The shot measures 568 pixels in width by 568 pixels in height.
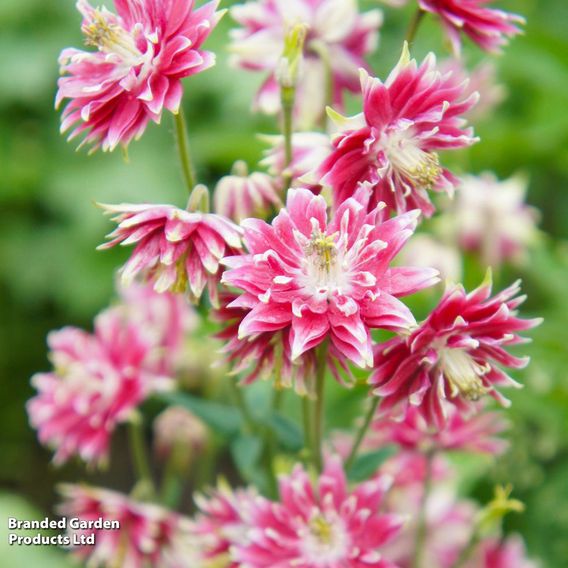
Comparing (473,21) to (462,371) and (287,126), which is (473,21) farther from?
(462,371)

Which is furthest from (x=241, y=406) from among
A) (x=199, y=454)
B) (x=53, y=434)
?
(x=199, y=454)

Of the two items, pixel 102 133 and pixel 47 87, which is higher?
pixel 102 133

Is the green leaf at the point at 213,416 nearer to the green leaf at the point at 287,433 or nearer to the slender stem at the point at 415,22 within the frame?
the green leaf at the point at 287,433

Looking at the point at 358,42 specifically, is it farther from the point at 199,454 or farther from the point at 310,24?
the point at 199,454

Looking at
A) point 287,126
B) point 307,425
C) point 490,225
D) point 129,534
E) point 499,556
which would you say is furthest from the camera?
point 490,225

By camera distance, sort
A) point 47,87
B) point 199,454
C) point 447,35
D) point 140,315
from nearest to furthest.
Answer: point 447,35, point 140,315, point 199,454, point 47,87

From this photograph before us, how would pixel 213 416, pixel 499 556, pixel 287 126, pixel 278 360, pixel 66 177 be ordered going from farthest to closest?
pixel 66 177, pixel 499 556, pixel 213 416, pixel 287 126, pixel 278 360

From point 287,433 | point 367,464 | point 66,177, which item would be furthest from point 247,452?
point 66,177
